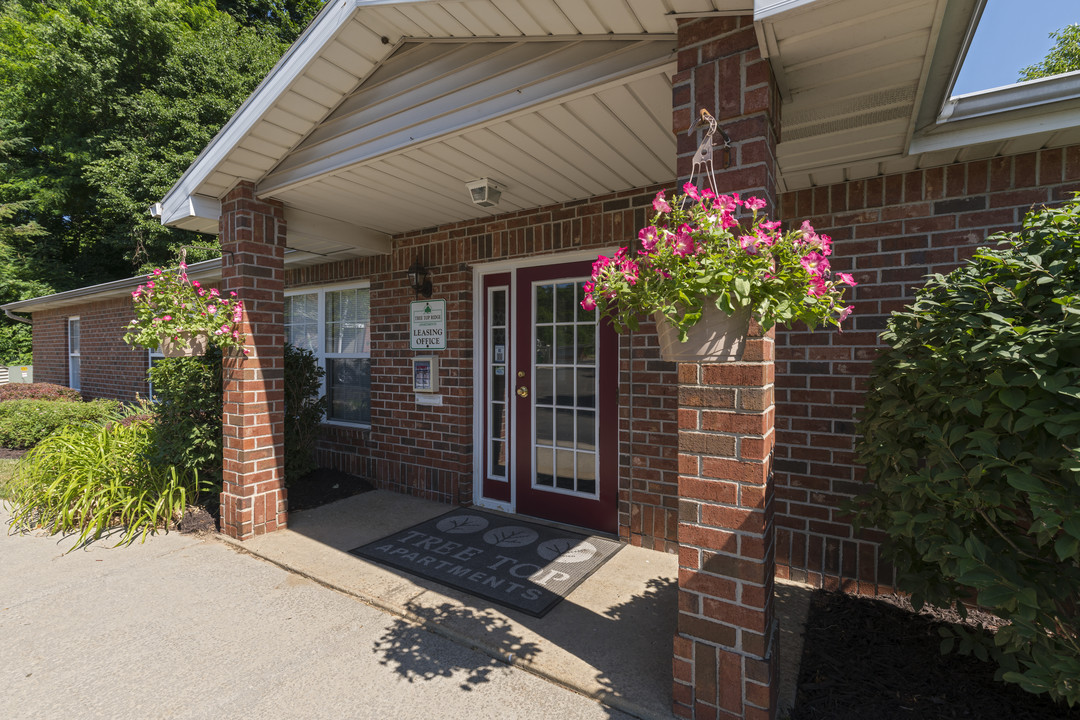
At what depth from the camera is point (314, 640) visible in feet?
8.31

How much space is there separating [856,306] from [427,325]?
3.47m

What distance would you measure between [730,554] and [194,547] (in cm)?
383

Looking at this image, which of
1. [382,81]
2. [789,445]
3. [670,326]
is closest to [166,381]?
[382,81]

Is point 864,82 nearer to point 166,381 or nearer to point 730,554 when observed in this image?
point 730,554

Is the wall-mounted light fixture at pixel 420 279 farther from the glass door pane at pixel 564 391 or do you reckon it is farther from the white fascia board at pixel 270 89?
the white fascia board at pixel 270 89

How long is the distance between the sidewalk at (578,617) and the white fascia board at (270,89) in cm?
274

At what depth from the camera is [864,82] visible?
2.06 m

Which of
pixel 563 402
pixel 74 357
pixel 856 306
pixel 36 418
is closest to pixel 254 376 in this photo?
pixel 563 402

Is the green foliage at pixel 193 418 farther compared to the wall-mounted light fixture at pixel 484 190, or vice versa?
the green foliage at pixel 193 418

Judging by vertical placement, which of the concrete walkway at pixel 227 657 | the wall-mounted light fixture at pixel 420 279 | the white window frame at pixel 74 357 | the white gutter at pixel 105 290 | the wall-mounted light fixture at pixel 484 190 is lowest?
the concrete walkway at pixel 227 657

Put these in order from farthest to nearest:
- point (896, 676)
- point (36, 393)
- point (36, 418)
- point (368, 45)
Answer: point (36, 393) → point (36, 418) → point (368, 45) → point (896, 676)

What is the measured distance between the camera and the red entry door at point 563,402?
3.85m

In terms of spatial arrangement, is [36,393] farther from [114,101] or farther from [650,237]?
[650,237]

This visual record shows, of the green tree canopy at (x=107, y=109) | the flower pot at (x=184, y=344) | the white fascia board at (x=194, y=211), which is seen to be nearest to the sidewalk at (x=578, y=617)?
the flower pot at (x=184, y=344)
